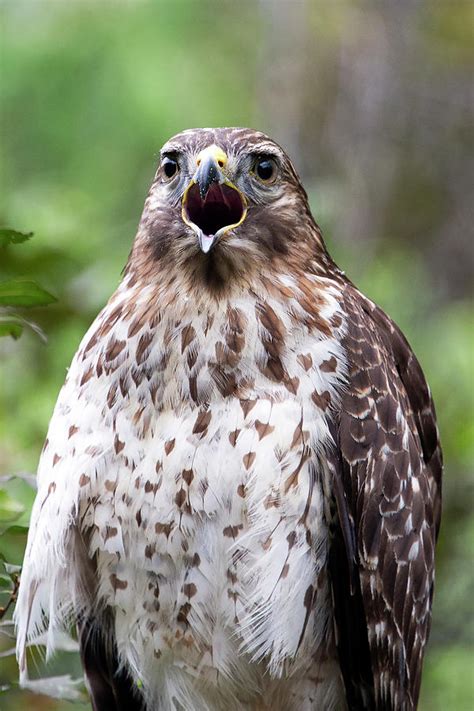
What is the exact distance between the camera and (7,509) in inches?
117

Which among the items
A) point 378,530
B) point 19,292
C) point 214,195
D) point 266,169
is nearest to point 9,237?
point 19,292

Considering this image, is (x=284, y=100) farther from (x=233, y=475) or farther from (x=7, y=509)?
(x=7, y=509)

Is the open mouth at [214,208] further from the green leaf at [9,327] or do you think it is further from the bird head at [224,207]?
the green leaf at [9,327]

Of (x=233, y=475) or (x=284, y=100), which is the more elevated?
(x=284, y=100)

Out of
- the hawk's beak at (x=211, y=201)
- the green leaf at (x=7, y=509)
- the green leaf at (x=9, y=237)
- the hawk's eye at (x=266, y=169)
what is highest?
the hawk's eye at (x=266, y=169)

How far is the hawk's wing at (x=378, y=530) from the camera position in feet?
10.7

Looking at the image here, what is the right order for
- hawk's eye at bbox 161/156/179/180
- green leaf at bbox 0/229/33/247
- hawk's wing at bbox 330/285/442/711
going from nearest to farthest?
1. green leaf at bbox 0/229/33/247
2. hawk's wing at bbox 330/285/442/711
3. hawk's eye at bbox 161/156/179/180

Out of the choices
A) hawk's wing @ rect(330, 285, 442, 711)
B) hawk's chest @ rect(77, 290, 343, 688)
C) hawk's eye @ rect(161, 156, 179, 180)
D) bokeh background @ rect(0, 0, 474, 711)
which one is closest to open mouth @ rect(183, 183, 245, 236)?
hawk's eye @ rect(161, 156, 179, 180)

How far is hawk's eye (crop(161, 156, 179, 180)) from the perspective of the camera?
3389 mm

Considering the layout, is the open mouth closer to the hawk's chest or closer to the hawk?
the hawk

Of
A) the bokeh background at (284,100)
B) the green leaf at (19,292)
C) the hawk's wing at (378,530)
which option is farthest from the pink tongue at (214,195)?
the bokeh background at (284,100)

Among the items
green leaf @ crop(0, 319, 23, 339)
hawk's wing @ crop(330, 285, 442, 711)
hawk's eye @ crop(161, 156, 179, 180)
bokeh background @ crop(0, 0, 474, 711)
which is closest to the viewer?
green leaf @ crop(0, 319, 23, 339)

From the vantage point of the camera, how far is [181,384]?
3217 millimetres

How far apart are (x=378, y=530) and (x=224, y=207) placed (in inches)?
37.1
